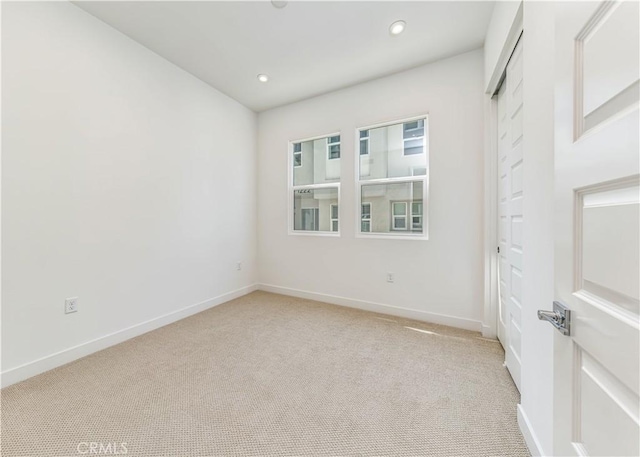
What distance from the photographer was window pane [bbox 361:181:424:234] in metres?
2.92

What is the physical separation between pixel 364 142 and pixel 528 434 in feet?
9.70

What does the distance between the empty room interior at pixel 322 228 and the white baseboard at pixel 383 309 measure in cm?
2

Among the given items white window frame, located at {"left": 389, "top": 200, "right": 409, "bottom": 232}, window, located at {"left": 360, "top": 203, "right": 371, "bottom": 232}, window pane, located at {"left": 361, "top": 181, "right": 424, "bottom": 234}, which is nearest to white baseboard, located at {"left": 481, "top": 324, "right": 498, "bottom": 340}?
window pane, located at {"left": 361, "top": 181, "right": 424, "bottom": 234}

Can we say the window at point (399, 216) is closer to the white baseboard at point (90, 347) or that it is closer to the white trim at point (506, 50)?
the white trim at point (506, 50)

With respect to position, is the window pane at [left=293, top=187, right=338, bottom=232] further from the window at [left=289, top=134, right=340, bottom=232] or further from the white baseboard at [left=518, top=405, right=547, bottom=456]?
the white baseboard at [left=518, top=405, right=547, bottom=456]

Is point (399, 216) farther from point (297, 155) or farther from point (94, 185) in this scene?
point (94, 185)

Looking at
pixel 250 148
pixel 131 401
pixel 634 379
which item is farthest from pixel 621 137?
pixel 250 148

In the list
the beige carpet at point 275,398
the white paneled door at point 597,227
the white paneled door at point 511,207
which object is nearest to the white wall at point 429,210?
the white paneled door at point 511,207

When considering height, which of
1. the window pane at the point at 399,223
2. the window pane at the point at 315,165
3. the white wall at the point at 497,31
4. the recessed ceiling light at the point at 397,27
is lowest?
the window pane at the point at 399,223

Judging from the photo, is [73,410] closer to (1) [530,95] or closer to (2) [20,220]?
(2) [20,220]

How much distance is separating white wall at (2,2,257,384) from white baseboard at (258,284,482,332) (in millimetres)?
1022

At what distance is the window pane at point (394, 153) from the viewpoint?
113 inches

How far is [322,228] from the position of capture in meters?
3.61

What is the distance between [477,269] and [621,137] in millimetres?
2351
